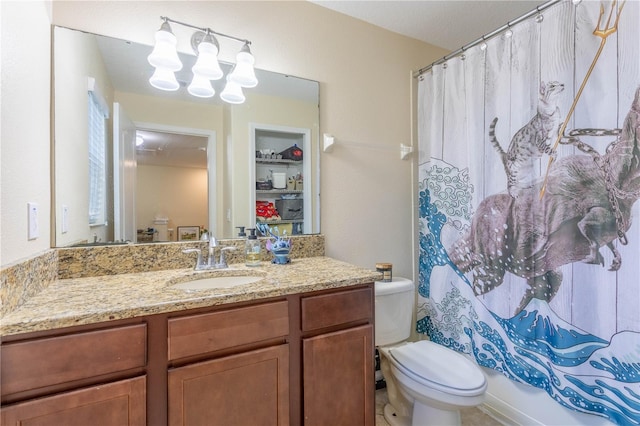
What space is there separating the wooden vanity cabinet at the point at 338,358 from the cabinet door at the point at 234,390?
0.35 feet

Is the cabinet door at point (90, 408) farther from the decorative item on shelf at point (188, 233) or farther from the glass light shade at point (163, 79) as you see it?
the glass light shade at point (163, 79)

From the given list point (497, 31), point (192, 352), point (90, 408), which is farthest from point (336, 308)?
point (497, 31)

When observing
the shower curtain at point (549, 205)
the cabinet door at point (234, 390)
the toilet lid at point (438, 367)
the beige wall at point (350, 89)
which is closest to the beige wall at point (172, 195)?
the beige wall at point (350, 89)

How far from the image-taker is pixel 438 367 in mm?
1435

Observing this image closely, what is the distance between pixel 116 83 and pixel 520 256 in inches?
83.0

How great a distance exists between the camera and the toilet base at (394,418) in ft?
5.33

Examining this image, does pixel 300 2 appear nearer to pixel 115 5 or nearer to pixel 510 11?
pixel 115 5

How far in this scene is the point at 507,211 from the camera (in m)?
1.51

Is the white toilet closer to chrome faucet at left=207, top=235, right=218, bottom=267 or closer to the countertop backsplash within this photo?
the countertop backsplash

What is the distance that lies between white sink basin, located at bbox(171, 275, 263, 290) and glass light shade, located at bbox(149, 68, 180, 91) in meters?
0.94

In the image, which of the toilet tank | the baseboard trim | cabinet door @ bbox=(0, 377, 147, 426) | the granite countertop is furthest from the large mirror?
the baseboard trim

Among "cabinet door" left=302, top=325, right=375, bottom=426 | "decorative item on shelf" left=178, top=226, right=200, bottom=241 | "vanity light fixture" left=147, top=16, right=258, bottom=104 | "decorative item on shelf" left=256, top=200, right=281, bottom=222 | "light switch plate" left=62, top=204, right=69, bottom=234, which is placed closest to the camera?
"cabinet door" left=302, top=325, right=375, bottom=426

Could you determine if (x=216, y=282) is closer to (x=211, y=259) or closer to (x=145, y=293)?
(x=211, y=259)

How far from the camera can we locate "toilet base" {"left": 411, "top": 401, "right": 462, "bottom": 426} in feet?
4.60
